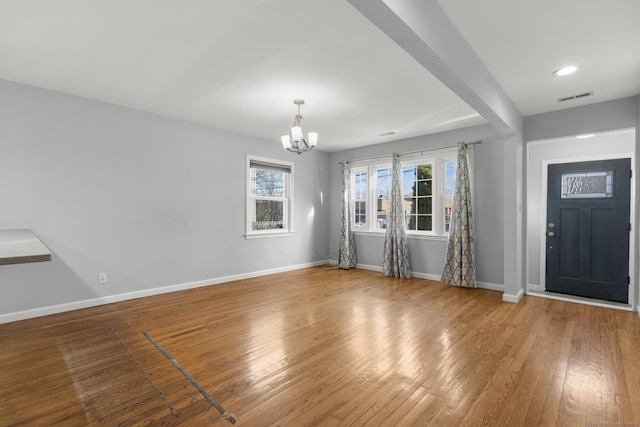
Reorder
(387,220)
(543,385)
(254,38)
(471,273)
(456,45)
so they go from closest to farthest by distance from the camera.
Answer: (543,385) → (456,45) → (254,38) → (471,273) → (387,220)

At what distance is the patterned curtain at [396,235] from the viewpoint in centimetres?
564

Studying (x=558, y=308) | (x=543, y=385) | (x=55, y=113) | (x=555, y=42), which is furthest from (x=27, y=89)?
(x=558, y=308)

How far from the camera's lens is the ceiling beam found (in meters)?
1.55

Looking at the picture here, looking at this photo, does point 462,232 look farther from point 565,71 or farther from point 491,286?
point 565,71

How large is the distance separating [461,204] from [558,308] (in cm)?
188

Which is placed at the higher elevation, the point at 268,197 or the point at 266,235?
the point at 268,197

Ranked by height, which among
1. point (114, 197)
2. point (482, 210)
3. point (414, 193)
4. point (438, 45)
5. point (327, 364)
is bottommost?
point (327, 364)

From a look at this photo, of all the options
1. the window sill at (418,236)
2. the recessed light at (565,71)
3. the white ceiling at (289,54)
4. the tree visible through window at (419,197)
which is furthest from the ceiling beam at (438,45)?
the window sill at (418,236)

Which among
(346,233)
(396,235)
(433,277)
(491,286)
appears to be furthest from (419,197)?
(491,286)

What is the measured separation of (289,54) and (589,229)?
4.74 m

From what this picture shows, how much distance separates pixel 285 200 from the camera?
6246 millimetres

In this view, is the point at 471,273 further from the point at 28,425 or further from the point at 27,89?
the point at 27,89

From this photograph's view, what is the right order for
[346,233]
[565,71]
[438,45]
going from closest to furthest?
[438,45] → [565,71] → [346,233]

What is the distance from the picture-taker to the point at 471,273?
484 centimetres
